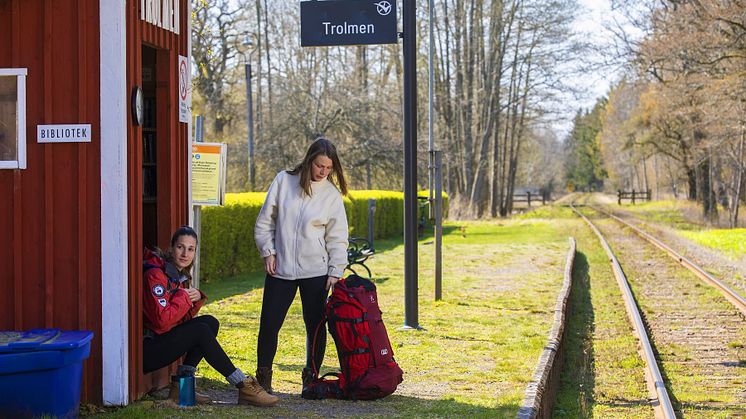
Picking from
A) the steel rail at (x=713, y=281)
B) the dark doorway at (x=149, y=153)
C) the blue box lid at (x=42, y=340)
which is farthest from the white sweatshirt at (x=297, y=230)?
the steel rail at (x=713, y=281)

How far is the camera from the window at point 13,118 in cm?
613

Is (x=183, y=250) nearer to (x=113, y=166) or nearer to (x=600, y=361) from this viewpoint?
(x=113, y=166)

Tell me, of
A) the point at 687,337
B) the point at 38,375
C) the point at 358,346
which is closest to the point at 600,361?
the point at 687,337

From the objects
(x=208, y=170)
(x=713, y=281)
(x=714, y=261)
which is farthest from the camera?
(x=714, y=261)

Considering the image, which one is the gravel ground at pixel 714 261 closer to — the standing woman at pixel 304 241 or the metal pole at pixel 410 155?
the metal pole at pixel 410 155

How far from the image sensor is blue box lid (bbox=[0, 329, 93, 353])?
17.9 feet

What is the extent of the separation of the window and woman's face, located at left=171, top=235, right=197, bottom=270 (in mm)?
1065

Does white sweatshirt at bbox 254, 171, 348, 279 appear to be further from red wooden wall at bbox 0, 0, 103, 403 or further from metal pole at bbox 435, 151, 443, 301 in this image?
metal pole at bbox 435, 151, 443, 301

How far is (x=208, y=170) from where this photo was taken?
9016 mm

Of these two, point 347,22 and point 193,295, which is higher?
point 347,22

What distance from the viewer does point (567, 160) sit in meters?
135

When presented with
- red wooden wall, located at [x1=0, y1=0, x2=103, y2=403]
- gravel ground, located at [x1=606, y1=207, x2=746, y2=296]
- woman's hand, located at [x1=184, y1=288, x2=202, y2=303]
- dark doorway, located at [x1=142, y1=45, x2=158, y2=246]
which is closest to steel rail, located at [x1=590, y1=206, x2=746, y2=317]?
gravel ground, located at [x1=606, y1=207, x2=746, y2=296]

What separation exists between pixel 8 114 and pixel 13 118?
4 cm

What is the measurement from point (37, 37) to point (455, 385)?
390 cm
